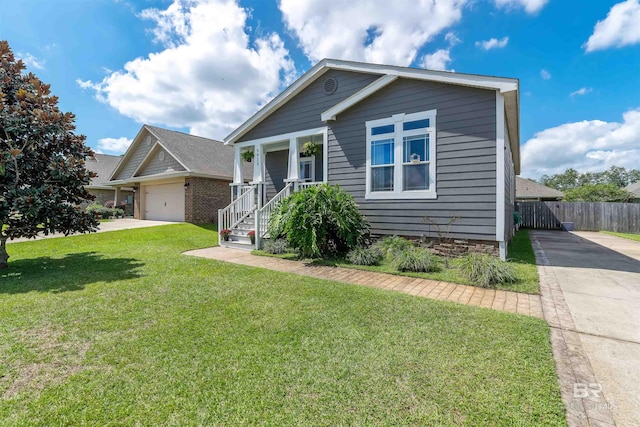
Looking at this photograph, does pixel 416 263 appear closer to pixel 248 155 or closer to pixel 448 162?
pixel 448 162

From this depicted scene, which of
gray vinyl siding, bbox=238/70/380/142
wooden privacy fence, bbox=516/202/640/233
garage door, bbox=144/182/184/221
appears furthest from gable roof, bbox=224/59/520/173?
wooden privacy fence, bbox=516/202/640/233

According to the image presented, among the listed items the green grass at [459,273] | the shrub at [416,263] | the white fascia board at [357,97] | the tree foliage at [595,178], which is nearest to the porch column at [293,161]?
the white fascia board at [357,97]

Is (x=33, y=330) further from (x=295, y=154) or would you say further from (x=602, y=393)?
(x=295, y=154)

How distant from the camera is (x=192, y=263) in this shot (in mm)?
6270

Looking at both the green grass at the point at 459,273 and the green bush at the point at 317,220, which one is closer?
the green grass at the point at 459,273

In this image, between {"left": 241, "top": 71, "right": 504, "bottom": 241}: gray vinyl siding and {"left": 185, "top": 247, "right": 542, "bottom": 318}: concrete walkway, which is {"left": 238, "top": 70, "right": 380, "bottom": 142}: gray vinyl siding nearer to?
{"left": 241, "top": 71, "right": 504, "bottom": 241}: gray vinyl siding

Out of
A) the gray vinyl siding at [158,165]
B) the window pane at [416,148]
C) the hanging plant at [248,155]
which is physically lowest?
the window pane at [416,148]

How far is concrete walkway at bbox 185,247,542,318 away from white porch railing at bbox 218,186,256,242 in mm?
2945

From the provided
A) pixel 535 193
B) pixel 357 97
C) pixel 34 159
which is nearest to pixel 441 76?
pixel 357 97

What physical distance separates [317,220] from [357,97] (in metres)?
3.88

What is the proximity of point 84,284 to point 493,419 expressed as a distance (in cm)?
593

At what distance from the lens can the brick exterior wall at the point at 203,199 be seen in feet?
48.1

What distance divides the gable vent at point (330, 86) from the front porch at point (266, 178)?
127cm

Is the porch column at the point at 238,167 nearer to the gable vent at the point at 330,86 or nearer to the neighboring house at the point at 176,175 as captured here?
the gable vent at the point at 330,86
